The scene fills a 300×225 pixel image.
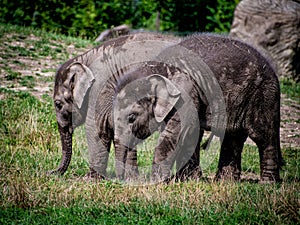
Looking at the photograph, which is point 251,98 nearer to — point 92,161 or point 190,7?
point 92,161

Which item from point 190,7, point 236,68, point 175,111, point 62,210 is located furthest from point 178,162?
point 190,7

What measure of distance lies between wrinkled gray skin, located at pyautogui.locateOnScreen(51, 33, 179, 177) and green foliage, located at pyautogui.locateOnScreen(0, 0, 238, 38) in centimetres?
1181

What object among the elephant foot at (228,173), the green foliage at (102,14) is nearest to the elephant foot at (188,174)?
the elephant foot at (228,173)

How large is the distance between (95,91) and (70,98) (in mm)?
431

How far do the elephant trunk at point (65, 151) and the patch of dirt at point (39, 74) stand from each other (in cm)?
373

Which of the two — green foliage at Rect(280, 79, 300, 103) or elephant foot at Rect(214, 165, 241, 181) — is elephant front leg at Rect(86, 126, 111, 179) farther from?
green foliage at Rect(280, 79, 300, 103)

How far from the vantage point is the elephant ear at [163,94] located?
29.6 ft

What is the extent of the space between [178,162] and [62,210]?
8.10 feet

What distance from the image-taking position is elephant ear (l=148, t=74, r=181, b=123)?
29.6ft

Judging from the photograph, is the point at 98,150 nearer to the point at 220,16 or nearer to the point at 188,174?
the point at 188,174

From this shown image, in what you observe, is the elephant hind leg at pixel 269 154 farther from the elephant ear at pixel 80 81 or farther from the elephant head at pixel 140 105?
the elephant ear at pixel 80 81

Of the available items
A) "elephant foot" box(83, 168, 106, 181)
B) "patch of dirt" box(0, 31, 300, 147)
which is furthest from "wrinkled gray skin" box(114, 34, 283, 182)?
"patch of dirt" box(0, 31, 300, 147)

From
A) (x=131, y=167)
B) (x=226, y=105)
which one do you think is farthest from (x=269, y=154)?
(x=131, y=167)

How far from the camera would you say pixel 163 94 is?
29.8 ft
